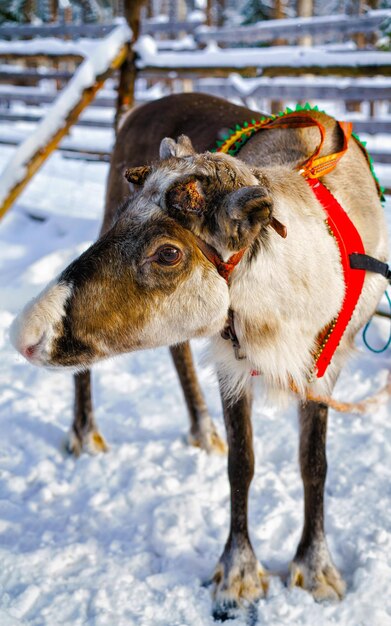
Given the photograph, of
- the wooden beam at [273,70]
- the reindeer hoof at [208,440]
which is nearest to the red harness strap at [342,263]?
the reindeer hoof at [208,440]

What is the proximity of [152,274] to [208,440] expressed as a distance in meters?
1.89

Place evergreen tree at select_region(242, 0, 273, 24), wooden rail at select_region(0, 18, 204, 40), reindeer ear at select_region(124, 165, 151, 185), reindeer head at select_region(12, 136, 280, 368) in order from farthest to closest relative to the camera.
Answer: evergreen tree at select_region(242, 0, 273, 24)
wooden rail at select_region(0, 18, 204, 40)
reindeer ear at select_region(124, 165, 151, 185)
reindeer head at select_region(12, 136, 280, 368)

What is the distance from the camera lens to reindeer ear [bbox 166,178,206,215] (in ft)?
5.41

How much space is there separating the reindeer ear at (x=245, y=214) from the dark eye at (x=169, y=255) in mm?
155

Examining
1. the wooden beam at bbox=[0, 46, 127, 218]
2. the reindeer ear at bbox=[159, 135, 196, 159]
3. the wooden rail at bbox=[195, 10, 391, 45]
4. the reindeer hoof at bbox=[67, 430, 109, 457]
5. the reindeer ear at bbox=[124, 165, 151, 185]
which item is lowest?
the reindeer hoof at bbox=[67, 430, 109, 457]

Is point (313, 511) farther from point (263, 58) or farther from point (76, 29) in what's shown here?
point (76, 29)

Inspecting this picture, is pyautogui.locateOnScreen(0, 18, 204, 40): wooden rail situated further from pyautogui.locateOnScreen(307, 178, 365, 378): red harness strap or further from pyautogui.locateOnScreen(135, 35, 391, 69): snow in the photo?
pyautogui.locateOnScreen(307, 178, 365, 378): red harness strap

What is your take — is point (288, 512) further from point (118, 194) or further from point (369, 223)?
point (118, 194)

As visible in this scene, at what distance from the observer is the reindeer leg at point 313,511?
2426 millimetres

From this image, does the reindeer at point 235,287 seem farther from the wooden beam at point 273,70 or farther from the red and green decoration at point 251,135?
the wooden beam at point 273,70

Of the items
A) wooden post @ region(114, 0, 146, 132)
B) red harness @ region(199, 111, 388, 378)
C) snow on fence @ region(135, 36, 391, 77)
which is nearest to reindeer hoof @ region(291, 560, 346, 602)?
red harness @ region(199, 111, 388, 378)

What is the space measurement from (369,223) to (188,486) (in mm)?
1623

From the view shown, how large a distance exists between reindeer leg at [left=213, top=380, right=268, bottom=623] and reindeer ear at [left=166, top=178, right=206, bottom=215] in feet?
3.10

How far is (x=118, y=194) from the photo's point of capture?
3.46 meters
